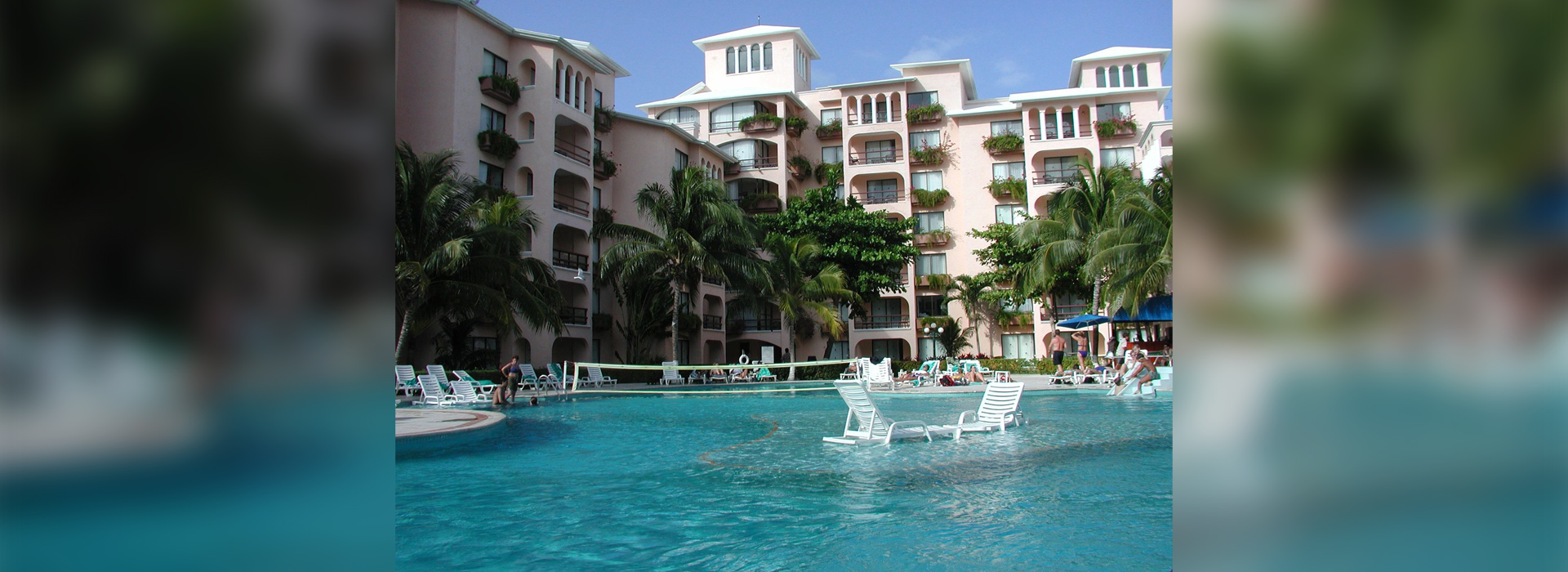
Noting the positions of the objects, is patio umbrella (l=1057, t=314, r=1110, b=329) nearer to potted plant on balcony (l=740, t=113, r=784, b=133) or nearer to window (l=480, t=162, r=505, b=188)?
window (l=480, t=162, r=505, b=188)

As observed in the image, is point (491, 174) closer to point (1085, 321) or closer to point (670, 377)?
point (670, 377)

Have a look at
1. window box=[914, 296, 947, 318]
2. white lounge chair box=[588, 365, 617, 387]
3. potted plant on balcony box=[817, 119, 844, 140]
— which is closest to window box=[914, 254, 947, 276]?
window box=[914, 296, 947, 318]

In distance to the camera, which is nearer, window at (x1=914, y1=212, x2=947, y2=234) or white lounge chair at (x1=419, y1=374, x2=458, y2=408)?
white lounge chair at (x1=419, y1=374, x2=458, y2=408)

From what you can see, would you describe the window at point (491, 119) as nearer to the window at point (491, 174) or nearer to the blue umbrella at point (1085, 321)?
the window at point (491, 174)

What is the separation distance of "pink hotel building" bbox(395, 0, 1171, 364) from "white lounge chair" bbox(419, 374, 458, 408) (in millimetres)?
10104

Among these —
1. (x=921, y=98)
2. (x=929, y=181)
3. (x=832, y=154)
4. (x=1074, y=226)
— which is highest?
(x=921, y=98)

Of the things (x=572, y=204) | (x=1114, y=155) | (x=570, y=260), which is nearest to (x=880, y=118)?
(x=1114, y=155)

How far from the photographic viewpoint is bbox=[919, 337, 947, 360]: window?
46.1m

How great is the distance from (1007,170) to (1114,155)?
5.49 m

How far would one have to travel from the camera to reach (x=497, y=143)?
30.7m
